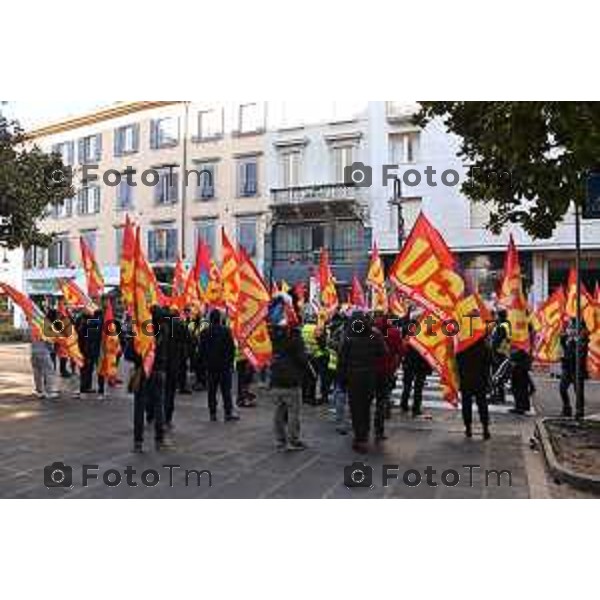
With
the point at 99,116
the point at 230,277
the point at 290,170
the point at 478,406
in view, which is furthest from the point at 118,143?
the point at 290,170

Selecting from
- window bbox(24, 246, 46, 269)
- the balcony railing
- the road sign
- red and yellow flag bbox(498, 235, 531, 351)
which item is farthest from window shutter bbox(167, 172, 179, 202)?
the road sign

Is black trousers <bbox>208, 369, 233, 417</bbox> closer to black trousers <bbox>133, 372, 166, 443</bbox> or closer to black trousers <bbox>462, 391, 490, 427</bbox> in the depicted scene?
black trousers <bbox>133, 372, 166, 443</bbox>

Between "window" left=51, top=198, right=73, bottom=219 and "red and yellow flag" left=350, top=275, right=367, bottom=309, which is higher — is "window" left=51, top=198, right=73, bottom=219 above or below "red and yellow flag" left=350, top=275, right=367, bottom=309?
above

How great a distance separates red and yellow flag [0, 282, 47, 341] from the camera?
9.98m

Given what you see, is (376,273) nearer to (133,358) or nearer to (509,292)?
(509,292)

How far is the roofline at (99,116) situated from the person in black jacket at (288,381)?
7.93 ft

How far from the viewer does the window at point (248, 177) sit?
1142 cm

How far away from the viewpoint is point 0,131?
9.23m

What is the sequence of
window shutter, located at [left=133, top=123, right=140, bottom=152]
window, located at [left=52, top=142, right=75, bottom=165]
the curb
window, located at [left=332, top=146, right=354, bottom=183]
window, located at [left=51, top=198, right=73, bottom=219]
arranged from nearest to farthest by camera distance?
the curb → window shutter, located at [left=133, top=123, right=140, bottom=152] → window, located at [left=52, top=142, right=75, bottom=165] → window, located at [left=51, top=198, right=73, bottom=219] → window, located at [left=332, top=146, right=354, bottom=183]

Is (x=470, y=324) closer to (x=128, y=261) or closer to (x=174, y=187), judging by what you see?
(x=128, y=261)

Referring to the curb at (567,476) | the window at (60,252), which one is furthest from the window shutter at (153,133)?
the curb at (567,476)

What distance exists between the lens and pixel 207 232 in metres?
10.8

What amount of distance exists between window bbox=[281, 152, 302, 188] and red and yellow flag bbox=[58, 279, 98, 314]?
505cm

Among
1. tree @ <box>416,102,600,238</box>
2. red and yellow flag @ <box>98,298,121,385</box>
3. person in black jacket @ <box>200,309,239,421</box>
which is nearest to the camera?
tree @ <box>416,102,600,238</box>
